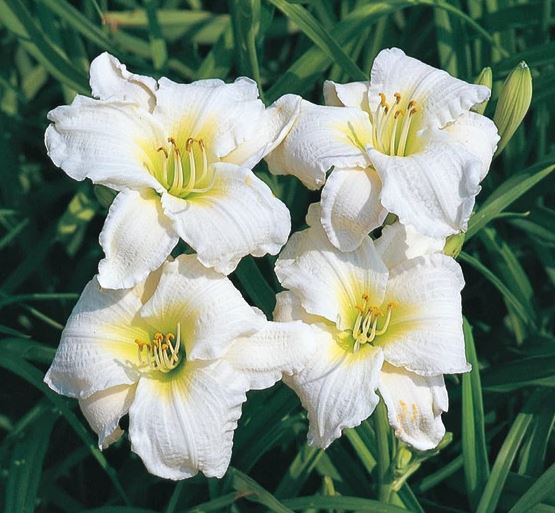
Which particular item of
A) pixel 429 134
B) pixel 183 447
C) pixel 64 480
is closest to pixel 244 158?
pixel 429 134

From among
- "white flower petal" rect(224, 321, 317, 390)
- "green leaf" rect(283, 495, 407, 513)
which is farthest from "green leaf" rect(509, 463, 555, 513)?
"white flower petal" rect(224, 321, 317, 390)

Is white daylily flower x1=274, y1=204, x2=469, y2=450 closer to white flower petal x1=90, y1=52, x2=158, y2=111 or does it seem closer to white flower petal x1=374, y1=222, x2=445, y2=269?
white flower petal x1=374, y1=222, x2=445, y2=269

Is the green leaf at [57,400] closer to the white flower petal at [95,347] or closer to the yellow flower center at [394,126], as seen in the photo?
the white flower petal at [95,347]

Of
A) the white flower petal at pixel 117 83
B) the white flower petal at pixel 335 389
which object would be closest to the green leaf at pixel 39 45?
the white flower petal at pixel 117 83

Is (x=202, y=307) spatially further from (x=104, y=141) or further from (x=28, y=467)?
(x=28, y=467)

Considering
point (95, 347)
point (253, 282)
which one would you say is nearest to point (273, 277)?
point (253, 282)
